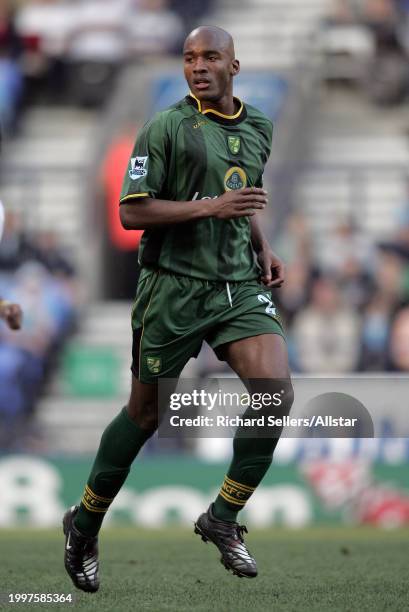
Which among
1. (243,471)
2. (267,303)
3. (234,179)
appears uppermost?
(234,179)

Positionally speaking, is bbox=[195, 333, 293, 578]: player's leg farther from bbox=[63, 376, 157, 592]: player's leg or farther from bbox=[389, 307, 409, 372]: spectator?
bbox=[389, 307, 409, 372]: spectator

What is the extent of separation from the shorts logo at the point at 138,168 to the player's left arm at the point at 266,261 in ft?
2.25

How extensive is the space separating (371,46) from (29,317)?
5.58 m

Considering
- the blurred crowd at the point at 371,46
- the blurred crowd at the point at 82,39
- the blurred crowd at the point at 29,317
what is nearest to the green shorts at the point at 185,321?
the blurred crowd at the point at 29,317

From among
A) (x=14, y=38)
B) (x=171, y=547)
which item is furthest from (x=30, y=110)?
(x=171, y=547)

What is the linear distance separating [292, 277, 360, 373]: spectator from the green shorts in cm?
765

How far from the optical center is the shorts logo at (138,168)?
5736 mm

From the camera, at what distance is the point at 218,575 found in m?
6.88

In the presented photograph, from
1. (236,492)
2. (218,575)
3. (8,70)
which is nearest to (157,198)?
(236,492)

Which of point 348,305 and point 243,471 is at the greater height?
point 243,471

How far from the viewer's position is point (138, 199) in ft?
18.9

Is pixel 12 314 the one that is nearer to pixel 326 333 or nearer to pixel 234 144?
pixel 234 144

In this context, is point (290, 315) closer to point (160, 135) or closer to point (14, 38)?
point (14, 38)

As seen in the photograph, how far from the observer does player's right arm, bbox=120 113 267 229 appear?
5672 mm
